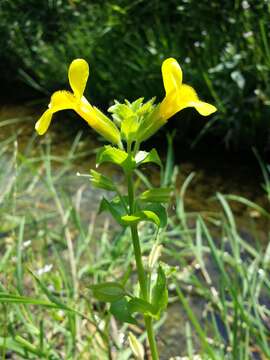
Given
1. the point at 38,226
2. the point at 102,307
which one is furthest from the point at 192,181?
the point at 102,307

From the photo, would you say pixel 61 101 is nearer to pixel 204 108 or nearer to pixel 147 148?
pixel 204 108

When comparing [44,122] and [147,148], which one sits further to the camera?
[147,148]

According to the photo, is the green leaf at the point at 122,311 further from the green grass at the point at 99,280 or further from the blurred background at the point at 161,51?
the blurred background at the point at 161,51

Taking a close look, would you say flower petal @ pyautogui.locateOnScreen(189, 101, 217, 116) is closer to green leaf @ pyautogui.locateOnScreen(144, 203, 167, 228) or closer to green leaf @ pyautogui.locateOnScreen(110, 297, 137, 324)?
green leaf @ pyautogui.locateOnScreen(144, 203, 167, 228)

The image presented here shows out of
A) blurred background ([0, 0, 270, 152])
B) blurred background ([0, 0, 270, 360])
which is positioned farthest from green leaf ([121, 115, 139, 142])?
blurred background ([0, 0, 270, 152])

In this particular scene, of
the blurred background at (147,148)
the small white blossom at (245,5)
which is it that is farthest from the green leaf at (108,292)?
the small white blossom at (245,5)

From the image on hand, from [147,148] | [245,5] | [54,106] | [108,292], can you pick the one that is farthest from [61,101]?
[147,148]
